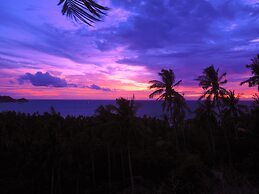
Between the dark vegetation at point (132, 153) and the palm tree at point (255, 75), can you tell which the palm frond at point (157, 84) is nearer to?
the dark vegetation at point (132, 153)

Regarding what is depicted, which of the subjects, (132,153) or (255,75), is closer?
(255,75)

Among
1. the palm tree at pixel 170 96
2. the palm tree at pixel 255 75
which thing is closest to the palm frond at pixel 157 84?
the palm tree at pixel 170 96

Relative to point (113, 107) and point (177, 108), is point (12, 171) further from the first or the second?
point (177, 108)

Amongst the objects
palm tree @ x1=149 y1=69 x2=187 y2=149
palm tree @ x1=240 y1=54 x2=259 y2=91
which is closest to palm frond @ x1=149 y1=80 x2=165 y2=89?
palm tree @ x1=149 y1=69 x2=187 y2=149

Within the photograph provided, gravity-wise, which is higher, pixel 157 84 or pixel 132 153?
pixel 157 84

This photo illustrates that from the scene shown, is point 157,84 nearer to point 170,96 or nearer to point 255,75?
point 170,96

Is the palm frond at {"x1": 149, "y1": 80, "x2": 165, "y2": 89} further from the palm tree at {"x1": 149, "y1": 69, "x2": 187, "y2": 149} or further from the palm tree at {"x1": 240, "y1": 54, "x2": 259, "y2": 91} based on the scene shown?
the palm tree at {"x1": 240, "y1": 54, "x2": 259, "y2": 91}

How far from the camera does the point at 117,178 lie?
37.2m

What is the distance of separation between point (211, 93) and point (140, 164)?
1313 cm

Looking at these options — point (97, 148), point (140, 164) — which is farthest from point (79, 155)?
point (140, 164)

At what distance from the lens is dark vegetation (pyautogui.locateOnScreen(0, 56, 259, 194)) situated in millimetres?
27562

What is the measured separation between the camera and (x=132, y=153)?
35.7m

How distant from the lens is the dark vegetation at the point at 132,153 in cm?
2756

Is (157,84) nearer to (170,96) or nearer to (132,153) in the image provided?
(170,96)
